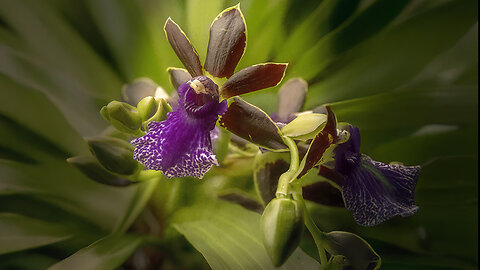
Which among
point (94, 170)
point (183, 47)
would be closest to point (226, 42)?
point (183, 47)

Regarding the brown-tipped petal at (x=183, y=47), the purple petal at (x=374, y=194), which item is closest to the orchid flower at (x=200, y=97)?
the brown-tipped petal at (x=183, y=47)

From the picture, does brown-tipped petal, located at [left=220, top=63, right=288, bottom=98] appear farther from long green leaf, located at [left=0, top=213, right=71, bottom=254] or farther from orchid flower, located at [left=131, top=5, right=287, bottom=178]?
long green leaf, located at [left=0, top=213, right=71, bottom=254]

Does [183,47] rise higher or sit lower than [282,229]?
higher

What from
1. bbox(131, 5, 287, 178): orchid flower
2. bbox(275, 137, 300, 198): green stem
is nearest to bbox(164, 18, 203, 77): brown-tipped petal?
bbox(131, 5, 287, 178): orchid flower

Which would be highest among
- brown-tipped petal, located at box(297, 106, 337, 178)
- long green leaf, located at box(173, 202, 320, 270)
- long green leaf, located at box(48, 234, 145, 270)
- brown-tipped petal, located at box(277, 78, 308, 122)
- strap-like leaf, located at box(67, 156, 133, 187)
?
strap-like leaf, located at box(67, 156, 133, 187)

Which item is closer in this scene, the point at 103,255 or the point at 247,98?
the point at 103,255

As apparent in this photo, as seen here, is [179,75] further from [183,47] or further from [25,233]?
[25,233]

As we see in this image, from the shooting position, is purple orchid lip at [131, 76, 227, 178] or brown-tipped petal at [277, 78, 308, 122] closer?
purple orchid lip at [131, 76, 227, 178]
